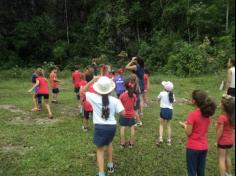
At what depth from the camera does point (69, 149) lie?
28.9 ft

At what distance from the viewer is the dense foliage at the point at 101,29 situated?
3142cm

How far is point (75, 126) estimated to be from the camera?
10984 millimetres

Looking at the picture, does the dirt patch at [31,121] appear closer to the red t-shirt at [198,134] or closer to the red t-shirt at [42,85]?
the red t-shirt at [42,85]

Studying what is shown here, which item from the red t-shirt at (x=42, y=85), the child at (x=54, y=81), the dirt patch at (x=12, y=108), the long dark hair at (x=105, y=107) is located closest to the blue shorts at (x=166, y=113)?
the long dark hair at (x=105, y=107)

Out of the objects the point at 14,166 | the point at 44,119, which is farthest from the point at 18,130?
the point at 14,166

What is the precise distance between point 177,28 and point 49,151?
26614 mm

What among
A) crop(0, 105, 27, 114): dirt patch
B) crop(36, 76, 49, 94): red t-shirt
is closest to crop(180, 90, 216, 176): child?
crop(36, 76, 49, 94): red t-shirt

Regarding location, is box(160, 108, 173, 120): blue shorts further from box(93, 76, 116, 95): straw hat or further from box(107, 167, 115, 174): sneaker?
box(93, 76, 116, 95): straw hat

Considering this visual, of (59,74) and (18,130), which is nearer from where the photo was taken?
(18,130)

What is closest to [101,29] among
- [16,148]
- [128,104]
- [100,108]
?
[16,148]

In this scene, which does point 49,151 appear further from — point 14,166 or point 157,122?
point 157,122

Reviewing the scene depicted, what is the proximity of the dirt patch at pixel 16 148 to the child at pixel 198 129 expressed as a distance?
4.05m

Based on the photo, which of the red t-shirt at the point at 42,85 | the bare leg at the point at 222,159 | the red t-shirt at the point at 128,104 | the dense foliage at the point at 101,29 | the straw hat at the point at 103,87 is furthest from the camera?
the dense foliage at the point at 101,29

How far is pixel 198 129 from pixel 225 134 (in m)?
0.71
